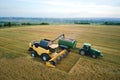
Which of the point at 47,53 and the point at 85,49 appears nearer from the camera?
the point at 47,53

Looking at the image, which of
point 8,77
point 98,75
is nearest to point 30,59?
point 8,77

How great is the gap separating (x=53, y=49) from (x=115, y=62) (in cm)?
681

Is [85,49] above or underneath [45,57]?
above

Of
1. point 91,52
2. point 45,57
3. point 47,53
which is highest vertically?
point 47,53

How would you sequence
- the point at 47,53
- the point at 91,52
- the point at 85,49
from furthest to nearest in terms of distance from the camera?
the point at 85,49 < the point at 91,52 < the point at 47,53

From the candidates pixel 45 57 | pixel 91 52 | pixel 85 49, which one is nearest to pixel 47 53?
pixel 45 57

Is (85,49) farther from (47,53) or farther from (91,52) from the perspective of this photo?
(47,53)

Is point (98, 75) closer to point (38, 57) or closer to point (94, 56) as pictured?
point (94, 56)

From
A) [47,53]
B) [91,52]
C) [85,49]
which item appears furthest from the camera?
[85,49]

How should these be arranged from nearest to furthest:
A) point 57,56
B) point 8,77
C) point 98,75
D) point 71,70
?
point 8,77 → point 98,75 → point 71,70 → point 57,56

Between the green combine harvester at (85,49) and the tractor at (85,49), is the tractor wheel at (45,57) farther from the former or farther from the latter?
the tractor at (85,49)

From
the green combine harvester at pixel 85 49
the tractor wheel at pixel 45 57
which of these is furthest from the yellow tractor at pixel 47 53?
the green combine harvester at pixel 85 49

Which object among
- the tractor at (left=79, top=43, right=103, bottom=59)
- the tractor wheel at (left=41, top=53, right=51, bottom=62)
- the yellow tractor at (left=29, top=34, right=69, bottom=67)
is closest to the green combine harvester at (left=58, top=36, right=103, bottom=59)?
the tractor at (left=79, top=43, right=103, bottom=59)

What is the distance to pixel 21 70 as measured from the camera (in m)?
10.6
